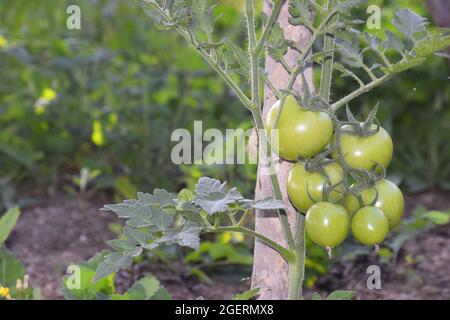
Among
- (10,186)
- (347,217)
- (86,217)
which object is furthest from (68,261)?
(347,217)

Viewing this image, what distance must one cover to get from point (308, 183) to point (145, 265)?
132 centimetres

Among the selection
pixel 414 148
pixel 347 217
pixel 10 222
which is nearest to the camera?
pixel 347 217

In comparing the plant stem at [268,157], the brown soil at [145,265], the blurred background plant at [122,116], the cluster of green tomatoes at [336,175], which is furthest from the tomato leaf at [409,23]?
the blurred background plant at [122,116]

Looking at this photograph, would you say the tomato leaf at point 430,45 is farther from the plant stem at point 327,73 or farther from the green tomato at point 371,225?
the green tomato at point 371,225

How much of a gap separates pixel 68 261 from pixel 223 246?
58cm

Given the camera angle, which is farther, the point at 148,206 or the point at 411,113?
the point at 411,113

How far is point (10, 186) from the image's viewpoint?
141 inches

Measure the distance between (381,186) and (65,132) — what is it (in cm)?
242

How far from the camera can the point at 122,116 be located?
12.1 feet

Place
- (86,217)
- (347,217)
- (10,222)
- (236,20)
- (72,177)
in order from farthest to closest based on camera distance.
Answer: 1. (236,20)
2. (72,177)
3. (86,217)
4. (10,222)
5. (347,217)

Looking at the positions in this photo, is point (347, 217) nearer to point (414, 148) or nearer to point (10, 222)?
point (10, 222)

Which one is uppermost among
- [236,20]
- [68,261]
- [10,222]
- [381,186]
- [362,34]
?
[236,20]

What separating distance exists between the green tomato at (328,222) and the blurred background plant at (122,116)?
152 centimetres

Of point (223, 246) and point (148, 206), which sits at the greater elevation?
point (148, 206)
